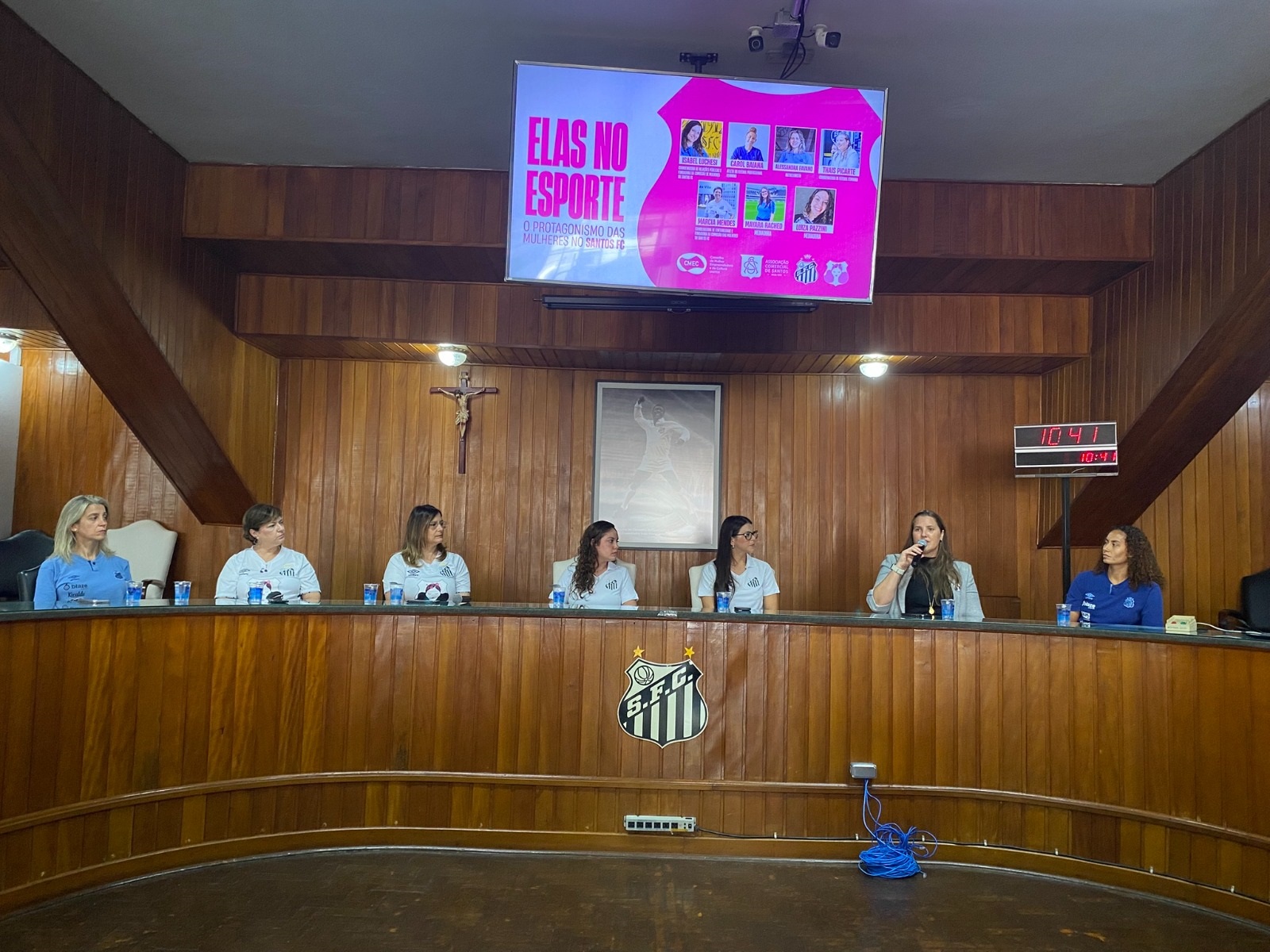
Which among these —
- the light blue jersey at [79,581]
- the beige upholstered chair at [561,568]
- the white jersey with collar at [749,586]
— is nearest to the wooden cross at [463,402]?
the beige upholstered chair at [561,568]

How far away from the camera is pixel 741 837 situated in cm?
376

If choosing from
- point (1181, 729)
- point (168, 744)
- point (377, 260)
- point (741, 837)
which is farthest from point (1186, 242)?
Result: point (168, 744)

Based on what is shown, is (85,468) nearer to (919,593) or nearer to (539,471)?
(539,471)


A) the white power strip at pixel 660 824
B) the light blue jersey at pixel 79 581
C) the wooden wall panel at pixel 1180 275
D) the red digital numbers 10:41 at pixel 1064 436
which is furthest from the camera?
the red digital numbers 10:41 at pixel 1064 436

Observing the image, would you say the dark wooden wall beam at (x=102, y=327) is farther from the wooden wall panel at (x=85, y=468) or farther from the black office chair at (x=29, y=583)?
the black office chair at (x=29, y=583)

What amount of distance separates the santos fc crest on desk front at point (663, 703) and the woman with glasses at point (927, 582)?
117 centimetres

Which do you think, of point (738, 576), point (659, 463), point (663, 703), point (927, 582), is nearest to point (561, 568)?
point (659, 463)

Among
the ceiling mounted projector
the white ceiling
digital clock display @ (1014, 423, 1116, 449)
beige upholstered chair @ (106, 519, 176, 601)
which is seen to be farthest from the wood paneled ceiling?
beige upholstered chair @ (106, 519, 176, 601)

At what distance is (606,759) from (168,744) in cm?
170

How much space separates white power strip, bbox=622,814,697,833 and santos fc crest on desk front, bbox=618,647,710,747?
30 cm

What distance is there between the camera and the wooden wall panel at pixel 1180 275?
415 cm

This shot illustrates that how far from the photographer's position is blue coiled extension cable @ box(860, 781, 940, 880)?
354 cm

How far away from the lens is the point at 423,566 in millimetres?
4902

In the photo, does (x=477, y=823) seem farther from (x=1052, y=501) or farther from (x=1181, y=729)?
(x=1052, y=501)
